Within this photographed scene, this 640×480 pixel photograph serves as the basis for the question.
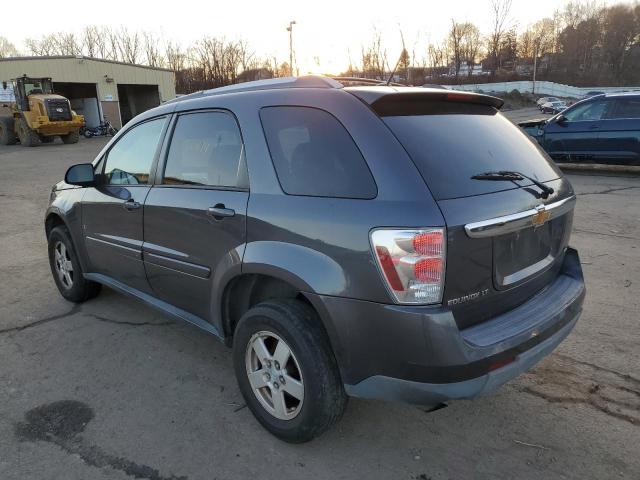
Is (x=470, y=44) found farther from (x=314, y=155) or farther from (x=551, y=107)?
(x=314, y=155)

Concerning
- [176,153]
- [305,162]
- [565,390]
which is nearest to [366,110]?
[305,162]

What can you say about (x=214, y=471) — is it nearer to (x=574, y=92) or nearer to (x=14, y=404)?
(x=14, y=404)

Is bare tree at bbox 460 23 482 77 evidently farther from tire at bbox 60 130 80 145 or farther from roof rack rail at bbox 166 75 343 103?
roof rack rail at bbox 166 75 343 103

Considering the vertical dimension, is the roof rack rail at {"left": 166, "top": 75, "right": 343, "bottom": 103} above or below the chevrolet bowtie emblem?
above

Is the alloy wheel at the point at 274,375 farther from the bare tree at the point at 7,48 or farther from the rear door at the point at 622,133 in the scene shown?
the bare tree at the point at 7,48

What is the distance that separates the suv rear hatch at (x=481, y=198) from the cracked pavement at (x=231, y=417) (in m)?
0.79

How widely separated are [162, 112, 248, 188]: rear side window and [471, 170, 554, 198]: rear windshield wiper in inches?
48.6

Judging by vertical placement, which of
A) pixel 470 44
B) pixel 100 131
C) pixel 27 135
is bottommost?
pixel 100 131

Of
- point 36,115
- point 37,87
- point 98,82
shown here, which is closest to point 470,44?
point 98,82

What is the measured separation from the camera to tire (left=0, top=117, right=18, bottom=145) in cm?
2523

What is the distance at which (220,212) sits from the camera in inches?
107

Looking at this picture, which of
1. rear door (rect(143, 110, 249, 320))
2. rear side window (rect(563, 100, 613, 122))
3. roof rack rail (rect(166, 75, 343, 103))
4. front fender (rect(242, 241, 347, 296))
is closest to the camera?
front fender (rect(242, 241, 347, 296))

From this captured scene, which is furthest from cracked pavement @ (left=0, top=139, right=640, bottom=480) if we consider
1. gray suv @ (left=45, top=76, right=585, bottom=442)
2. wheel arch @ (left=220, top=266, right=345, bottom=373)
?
wheel arch @ (left=220, top=266, right=345, bottom=373)

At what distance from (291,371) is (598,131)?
10.9m
